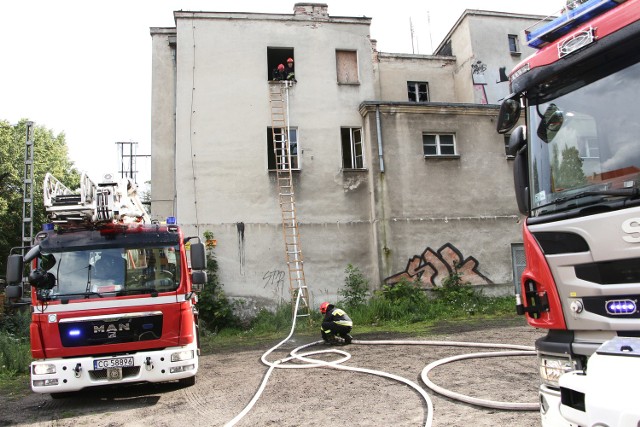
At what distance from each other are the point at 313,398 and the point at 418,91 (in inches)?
613

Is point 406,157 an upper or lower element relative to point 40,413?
upper

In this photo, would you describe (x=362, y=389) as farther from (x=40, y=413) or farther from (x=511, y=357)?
(x=40, y=413)

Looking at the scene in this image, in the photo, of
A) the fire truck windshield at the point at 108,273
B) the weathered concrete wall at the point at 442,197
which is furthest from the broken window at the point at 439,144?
the fire truck windshield at the point at 108,273

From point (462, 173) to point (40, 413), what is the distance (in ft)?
45.5

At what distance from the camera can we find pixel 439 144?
55.4ft

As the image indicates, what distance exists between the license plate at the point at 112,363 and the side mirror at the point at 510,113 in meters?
5.65

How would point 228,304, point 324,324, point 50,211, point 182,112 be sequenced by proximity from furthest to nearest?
point 182,112
point 228,304
point 324,324
point 50,211

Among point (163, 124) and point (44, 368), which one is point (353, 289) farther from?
point (44, 368)

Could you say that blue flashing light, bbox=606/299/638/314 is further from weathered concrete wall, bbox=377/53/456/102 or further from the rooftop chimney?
weathered concrete wall, bbox=377/53/456/102

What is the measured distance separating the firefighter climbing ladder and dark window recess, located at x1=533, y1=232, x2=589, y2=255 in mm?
11308

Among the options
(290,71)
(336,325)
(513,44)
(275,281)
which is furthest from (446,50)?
(336,325)

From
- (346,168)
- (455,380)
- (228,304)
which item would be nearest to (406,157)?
(346,168)

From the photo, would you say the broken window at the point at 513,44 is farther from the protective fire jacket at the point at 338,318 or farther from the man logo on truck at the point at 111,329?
the man logo on truck at the point at 111,329

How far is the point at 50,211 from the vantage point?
711 centimetres
